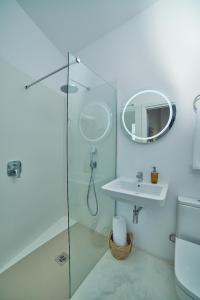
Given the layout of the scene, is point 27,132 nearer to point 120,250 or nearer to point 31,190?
point 31,190

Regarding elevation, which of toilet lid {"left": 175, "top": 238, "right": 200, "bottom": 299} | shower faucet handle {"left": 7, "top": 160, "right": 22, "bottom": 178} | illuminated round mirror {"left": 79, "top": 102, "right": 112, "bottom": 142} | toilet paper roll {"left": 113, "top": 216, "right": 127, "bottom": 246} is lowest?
toilet paper roll {"left": 113, "top": 216, "right": 127, "bottom": 246}

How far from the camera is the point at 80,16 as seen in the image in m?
1.49

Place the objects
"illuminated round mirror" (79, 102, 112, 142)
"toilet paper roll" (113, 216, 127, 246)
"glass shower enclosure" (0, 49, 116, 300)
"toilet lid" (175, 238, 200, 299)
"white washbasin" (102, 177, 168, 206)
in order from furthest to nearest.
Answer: "toilet paper roll" (113, 216, 127, 246) → "illuminated round mirror" (79, 102, 112, 142) → "glass shower enclosure" (0, 49, 116, 300) → "white washbasin" (102, 177, 168, 206) → "toilet lid" (175, 238, 200, 299)

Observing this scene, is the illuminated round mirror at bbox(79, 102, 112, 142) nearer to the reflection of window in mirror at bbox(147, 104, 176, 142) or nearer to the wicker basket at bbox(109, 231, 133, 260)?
the reflection of window in mirror at bbox(147, 104, 176, 142)

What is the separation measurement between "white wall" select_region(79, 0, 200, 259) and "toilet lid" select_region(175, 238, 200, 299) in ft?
1.04

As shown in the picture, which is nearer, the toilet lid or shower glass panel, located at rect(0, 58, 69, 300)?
the toilet lid

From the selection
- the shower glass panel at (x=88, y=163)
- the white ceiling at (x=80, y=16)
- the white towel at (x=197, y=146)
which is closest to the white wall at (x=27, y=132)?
the white ceiling at (x=80, y=16)

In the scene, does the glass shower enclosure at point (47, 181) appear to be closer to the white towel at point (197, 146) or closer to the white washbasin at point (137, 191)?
the white washbasin at point (137, 191)

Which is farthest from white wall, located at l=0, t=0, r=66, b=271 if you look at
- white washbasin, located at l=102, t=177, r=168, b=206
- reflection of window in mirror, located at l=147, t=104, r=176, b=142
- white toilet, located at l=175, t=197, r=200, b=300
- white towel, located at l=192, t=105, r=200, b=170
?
white towel, located at l=192, t=105, r=200, b=170

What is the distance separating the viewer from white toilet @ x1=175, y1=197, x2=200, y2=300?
0.76 meters

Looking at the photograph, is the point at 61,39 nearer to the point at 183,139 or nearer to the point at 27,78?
the point at 27,78

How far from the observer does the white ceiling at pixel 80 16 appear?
1.37m

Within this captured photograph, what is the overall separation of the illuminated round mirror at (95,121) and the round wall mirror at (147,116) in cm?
20

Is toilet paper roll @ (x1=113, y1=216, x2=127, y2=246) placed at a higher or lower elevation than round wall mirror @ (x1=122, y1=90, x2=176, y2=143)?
lower
